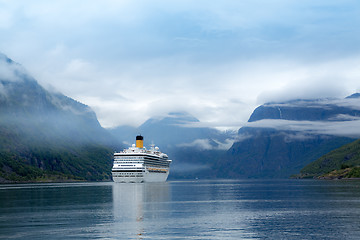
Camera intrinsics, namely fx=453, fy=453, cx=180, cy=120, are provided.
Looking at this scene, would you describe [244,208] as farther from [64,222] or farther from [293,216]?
[64,222]

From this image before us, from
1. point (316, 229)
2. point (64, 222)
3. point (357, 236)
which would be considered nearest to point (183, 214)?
point (64, 222)

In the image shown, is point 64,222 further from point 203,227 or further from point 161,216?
point 203,227

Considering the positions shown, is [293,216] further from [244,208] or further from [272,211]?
[244,208]

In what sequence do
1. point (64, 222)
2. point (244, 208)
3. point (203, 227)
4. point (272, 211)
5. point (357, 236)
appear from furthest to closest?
point (244, 208), point (272, 211), point (64, 222), point (203, 227), point (357, 236)

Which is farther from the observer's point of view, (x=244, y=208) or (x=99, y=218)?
(x=244, y=208)

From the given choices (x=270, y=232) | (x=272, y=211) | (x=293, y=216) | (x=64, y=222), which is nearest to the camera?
(x=270, y=232)

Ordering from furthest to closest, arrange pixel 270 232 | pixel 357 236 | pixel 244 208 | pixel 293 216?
pixel 244 208 → pixel 293 216 → pixel 270 232 → pixel 357 236

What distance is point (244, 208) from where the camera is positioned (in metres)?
111

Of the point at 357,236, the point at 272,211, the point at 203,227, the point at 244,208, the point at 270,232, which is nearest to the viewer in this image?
the point at 357,236

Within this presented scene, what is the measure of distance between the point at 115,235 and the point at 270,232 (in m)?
24.2

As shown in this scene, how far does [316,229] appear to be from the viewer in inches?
2906

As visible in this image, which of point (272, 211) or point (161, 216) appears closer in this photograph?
point (161, 216)

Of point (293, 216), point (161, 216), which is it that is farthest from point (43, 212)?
point (293, 216)

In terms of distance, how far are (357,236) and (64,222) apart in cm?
5104
